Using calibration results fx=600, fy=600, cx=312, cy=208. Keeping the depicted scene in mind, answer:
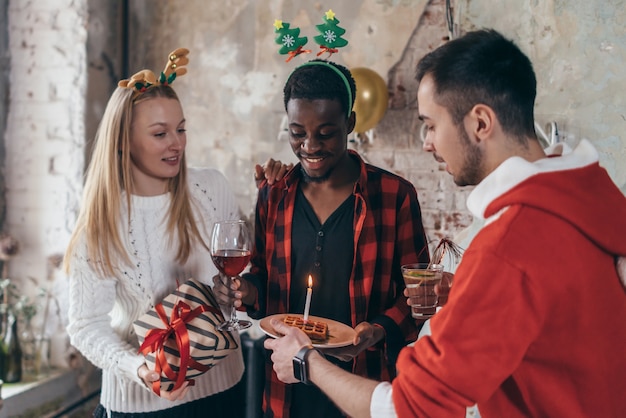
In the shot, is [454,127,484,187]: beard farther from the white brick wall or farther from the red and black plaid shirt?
the white brick wall

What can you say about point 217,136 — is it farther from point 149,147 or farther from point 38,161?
point 149,147

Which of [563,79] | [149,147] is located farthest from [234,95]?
[563,79]

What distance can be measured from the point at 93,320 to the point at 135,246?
260 mm

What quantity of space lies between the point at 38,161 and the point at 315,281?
1.78 metres

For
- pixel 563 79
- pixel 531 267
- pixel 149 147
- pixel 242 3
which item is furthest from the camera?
pixel 242 3

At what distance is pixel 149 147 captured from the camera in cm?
196

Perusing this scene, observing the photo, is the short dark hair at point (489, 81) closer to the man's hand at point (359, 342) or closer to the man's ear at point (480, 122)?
the man's ear at point (480, 122)

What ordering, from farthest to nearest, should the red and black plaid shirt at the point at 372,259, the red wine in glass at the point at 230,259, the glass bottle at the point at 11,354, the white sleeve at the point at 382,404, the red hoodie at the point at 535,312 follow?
the glass bottle at the point at 11,354 < the red and black plaid shirt at the point at 372,259 < the red wine in glass at the point at 230,259 < the white sleeve at the point at 382,404 < the red hoodie at the point at 535,312

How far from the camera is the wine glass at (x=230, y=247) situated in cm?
163

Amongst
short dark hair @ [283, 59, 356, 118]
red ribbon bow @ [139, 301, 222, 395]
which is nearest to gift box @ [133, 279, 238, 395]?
red ribbon bow @ [139, 301, 222, 395]

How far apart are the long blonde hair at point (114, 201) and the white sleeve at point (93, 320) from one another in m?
0.04

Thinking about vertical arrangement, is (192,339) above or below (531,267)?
below

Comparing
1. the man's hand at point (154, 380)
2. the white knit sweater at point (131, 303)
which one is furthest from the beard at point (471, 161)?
the white knit sweater at point (131, 303)

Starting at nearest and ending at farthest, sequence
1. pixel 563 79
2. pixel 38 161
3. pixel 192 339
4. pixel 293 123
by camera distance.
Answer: pixel 192 339, pixel 293 123, pixel 563 79, pixel 38 161
